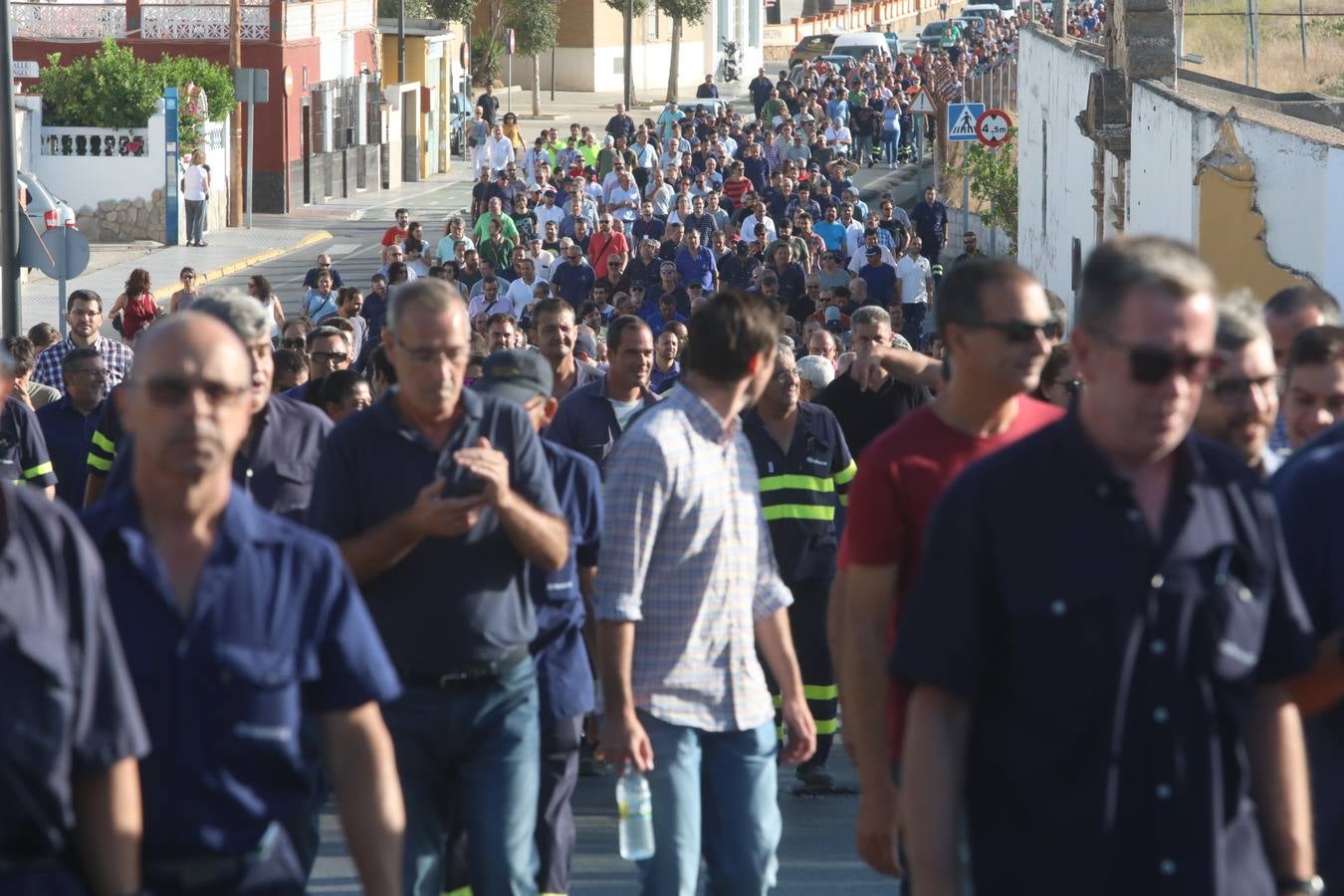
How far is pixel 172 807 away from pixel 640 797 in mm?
1995

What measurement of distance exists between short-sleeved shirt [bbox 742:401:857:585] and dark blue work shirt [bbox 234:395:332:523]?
2.51 m

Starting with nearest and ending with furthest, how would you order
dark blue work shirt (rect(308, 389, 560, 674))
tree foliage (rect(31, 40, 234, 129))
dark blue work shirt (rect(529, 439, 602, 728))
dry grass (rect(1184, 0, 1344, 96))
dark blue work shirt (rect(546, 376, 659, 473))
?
1. dark blue work shirt (rect(308, 389, 560, 674))
2. dark blue work shirt (rect(529, 439, 602, 728))
3. dark blue work shirt (rect(546, 376, 659, 473))
4. tree foliage (rect(31, 40, 234, 129))
5. dry grass (rect(1184, 0, 1344, 96))

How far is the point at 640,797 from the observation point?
223 inches

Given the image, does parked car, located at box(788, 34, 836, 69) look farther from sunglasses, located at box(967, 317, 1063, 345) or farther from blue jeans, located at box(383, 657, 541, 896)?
sunglasses, located at box(967, 317, 1063, 345)

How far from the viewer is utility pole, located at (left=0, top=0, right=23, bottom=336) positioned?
18.5 m

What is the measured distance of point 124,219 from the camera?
3822cm

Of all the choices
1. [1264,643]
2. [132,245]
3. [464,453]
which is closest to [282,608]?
[464,453]

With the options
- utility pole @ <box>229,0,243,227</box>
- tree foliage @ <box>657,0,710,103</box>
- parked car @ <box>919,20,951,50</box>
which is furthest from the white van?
utility pole @ <box>229,0,243,227</box>

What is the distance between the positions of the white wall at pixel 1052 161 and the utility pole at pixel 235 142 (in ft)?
48.6

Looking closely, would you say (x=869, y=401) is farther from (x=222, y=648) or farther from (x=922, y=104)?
(x=922, y=104)

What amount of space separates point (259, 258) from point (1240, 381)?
3206cm

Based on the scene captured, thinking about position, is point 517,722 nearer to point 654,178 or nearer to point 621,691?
point 621,691

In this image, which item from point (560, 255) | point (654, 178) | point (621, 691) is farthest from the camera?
point (654, 178)

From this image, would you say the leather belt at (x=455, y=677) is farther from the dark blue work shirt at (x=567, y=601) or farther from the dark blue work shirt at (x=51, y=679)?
the dark blue work shirt at (x=51, y=679)
